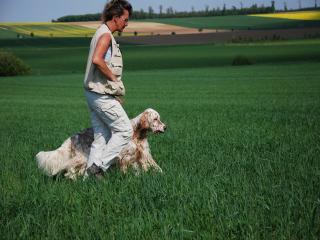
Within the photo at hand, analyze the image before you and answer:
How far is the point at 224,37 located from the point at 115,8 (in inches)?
3449

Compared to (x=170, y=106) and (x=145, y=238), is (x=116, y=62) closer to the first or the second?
(x=145, y=238)

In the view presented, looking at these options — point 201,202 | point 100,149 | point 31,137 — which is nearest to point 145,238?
point 201,202

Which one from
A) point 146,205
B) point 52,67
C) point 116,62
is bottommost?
point 52,67

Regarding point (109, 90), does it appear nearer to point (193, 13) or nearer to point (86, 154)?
point (86, 154)

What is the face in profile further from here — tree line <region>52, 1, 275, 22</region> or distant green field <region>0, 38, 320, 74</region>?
tree line <region>52, 1, 275, 22</region>

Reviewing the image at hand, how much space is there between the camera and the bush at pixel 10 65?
5462 centimetres

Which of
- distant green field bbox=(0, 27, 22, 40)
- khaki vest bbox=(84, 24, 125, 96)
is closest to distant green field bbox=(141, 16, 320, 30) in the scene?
distant green field bbox=(0, 27, 22, 40)

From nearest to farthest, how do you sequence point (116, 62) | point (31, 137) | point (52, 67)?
point (116, 62), point (31, 137), point (52, 67)

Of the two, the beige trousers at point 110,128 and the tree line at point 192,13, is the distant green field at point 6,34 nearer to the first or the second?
the tree line at point 192,13

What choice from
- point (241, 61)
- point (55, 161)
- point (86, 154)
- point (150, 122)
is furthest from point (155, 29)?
point (55, 161)

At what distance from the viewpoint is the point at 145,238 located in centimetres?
470

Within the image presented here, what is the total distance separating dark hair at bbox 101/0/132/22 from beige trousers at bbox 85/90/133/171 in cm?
99

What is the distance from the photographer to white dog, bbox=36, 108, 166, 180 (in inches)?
291

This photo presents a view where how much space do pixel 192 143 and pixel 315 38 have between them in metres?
77.1
